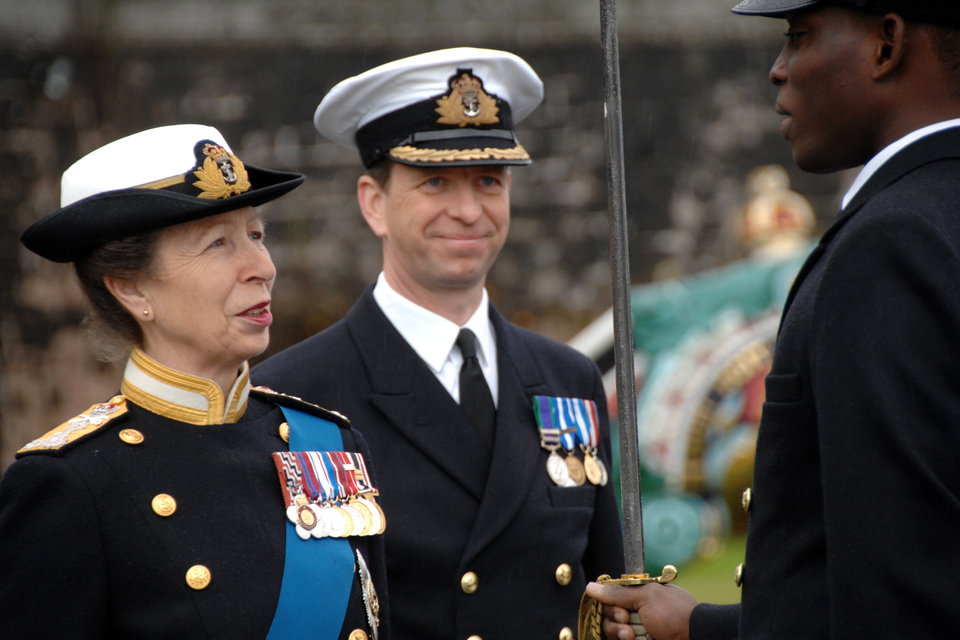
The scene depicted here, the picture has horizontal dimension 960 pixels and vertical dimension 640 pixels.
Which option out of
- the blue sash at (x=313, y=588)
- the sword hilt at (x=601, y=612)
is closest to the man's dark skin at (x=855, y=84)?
the sword hilt at (x=601, y=612)

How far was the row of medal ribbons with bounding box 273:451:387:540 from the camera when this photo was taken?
2.36 metres

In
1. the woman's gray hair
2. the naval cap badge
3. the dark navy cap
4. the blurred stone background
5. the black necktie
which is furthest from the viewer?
the blurred stone background

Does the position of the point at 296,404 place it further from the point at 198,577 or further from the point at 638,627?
the point at 638,627

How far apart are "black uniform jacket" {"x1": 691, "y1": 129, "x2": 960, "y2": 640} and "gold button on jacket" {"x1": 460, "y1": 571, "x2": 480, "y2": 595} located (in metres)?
1.22

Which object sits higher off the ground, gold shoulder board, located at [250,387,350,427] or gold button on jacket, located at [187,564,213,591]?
gold shoulder board, located at [250,387,350,427]

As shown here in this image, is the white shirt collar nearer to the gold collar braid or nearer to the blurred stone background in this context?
the gold collar braid

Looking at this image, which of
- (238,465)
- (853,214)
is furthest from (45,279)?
(853,214)

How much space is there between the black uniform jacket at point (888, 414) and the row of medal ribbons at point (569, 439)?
1.45 meters

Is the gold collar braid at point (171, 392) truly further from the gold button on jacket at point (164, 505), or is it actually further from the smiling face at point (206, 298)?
the gold button on jacket at point (164, 505)

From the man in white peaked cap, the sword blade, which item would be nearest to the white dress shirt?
the man in white peaked cap

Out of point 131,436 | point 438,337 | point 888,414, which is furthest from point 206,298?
point 888,414

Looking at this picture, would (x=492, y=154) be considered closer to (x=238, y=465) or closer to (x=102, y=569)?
(x=238, y=465)

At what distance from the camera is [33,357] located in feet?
27.0

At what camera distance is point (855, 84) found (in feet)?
6.12
